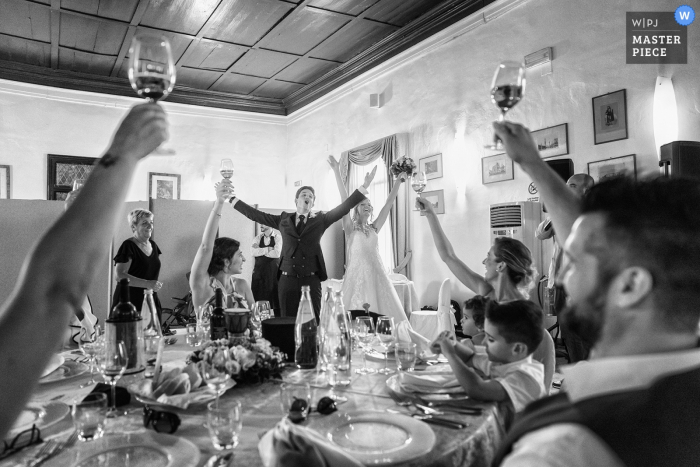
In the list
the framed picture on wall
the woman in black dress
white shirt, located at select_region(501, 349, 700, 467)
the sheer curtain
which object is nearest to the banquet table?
white shirt, located at select_region(501, 349, 700, 467)

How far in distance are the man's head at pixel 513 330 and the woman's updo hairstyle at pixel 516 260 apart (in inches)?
27.4

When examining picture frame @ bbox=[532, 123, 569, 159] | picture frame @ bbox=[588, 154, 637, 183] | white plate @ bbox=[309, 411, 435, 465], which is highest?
picture frame @ bbox=[532, 123, 569, 159]

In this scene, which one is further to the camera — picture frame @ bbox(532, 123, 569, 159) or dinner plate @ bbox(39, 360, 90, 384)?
picture frame @ bbox(532, 123, 569, 159)

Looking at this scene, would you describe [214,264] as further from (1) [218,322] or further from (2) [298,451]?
(2) [298,451]

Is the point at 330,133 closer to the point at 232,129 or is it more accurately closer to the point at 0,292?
the point at 232,129

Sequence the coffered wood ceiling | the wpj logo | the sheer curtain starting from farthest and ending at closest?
the sheer curtain, the coffered wood ceiling, the wpj logo

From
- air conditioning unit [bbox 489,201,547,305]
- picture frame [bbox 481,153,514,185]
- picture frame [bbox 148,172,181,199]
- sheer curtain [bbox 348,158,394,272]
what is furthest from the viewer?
picture frame [bbox 148,172,181,199]

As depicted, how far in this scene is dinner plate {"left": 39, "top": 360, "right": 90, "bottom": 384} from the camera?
62.8 inches

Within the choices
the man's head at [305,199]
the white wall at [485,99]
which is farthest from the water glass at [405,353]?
the white wall at [485,99]

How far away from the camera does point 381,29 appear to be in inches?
231

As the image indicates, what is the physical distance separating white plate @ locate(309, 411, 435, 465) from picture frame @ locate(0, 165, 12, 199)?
7.52 metres

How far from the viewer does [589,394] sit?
→ 70 cm

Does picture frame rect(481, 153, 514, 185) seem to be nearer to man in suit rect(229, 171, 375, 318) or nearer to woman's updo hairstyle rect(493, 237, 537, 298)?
man in suit rect(229, 171, 375, 318)

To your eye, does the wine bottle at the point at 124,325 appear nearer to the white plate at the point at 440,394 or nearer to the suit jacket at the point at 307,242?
the white plate at the point at 440,394
